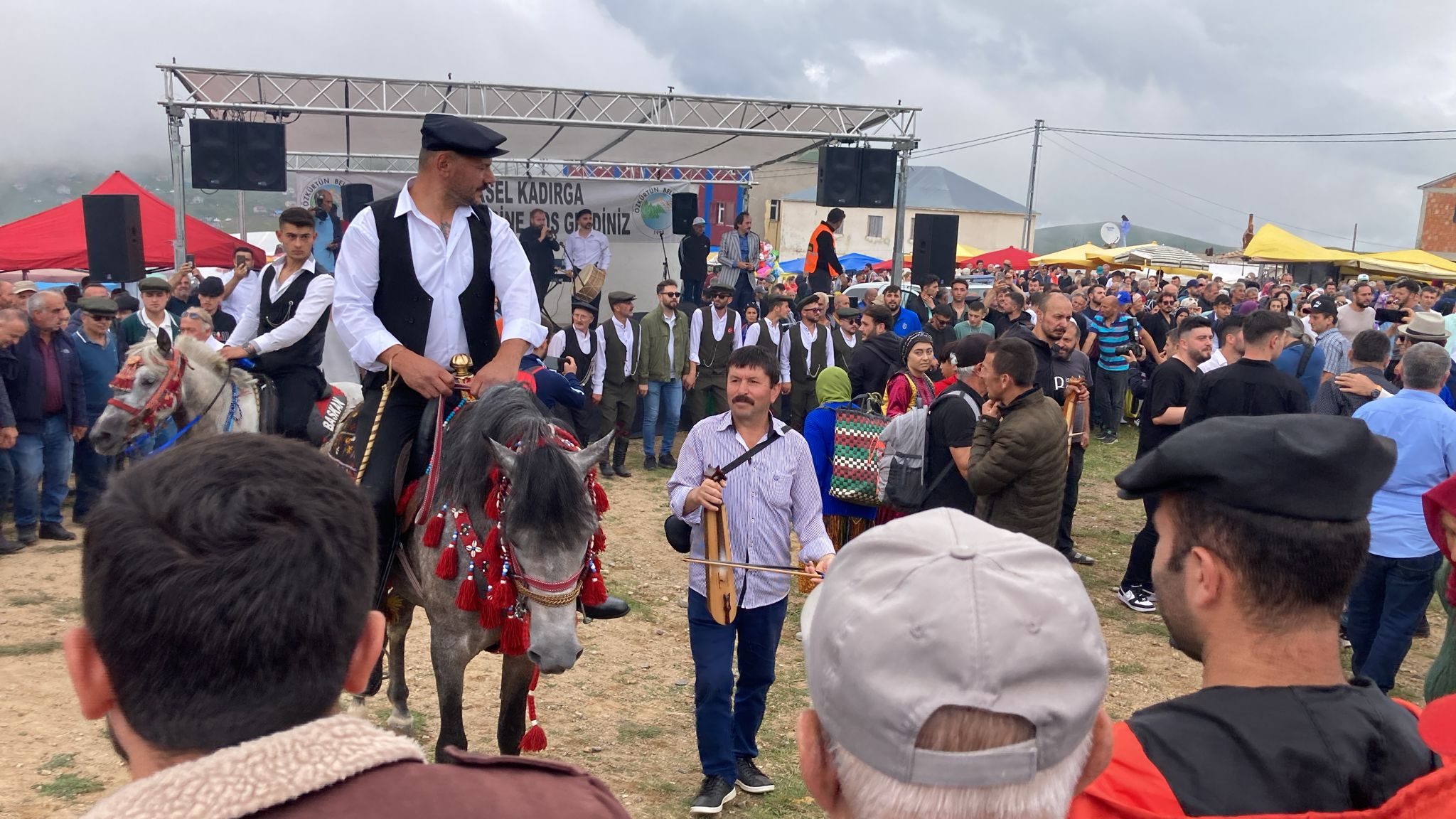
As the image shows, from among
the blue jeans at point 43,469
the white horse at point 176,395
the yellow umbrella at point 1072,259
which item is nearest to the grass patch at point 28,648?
the white horse at point 176,395

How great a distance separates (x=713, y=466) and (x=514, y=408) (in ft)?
3.22

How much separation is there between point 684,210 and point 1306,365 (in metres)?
12.6

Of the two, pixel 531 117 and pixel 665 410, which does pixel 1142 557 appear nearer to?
pixel 665 410

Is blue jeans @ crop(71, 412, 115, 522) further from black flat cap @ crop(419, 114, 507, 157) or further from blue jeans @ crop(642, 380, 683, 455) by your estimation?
black flat cap @ crop(419, 114, 507, 157)

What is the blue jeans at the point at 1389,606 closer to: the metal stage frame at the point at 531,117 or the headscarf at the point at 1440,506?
the headscarf at the point at 1440,506

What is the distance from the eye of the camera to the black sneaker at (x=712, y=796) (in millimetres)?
4750

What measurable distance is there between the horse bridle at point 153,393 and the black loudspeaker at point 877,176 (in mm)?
12136

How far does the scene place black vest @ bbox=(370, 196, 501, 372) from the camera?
14.9 ft

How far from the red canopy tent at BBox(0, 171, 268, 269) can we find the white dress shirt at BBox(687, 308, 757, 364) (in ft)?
32.5

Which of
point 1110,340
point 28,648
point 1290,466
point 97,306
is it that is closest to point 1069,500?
point 1110,340

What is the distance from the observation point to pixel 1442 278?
3428 cm

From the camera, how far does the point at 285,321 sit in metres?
7.22

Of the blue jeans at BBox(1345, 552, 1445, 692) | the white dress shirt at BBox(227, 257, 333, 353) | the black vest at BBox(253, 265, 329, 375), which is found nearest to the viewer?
the blue jeans at BBox(1345, 552, 1445, 692)

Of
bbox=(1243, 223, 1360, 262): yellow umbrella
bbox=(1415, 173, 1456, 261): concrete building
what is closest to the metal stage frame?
bbox=(1243, 223, 1360, 262): yellow umbrella
